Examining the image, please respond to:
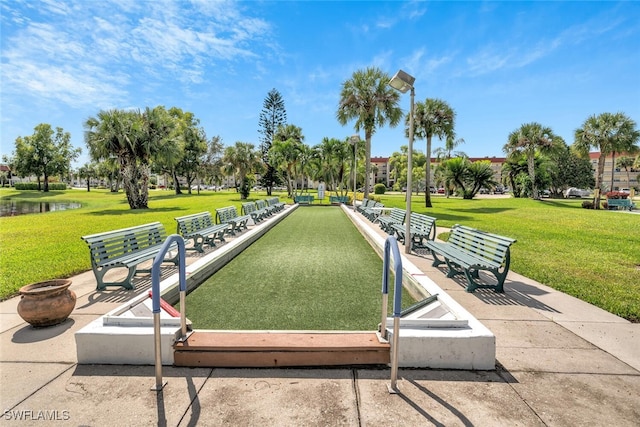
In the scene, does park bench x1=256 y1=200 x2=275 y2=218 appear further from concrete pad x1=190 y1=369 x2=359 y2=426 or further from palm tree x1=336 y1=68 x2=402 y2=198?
concrete pad x1=190 y1=369 x2=359 y2=426

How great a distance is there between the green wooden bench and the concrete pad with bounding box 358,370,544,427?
5920mm

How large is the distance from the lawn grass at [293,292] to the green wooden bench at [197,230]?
980 mm

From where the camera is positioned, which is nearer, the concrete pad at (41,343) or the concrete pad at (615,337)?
the concrete pad at (41,343)

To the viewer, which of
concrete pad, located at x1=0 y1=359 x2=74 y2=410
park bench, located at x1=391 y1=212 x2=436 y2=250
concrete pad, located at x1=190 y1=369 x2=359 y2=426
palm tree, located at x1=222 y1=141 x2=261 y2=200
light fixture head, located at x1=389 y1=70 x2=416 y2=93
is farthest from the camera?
palm tree, located at x1=222 y1=141 x2=261 y2=200

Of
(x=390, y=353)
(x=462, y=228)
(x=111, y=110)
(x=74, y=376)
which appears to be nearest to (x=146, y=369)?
(x=74, y=376)

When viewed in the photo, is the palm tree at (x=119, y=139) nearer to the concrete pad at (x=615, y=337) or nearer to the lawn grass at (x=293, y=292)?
the lawn grass at (x=293, y=292)

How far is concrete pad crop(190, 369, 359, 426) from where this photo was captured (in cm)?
239

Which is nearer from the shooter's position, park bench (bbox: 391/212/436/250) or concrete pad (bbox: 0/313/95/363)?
concrete pad (bbox: 0/313/95/363)

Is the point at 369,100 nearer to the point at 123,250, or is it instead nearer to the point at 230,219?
the point at 230,219

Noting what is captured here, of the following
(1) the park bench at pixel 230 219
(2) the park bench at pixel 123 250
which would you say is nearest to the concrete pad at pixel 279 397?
(2) the park bench at pixel 123 250

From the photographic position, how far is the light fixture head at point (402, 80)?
7.21 meters

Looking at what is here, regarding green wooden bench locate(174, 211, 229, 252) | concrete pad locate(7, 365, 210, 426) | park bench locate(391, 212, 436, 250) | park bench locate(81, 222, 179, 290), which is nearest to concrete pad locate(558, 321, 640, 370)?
park bench locate(391, 212, 436, 250)

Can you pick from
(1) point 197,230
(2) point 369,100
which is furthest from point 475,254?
(2) point 369,100

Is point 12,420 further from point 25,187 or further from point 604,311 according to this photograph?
point 25,187
